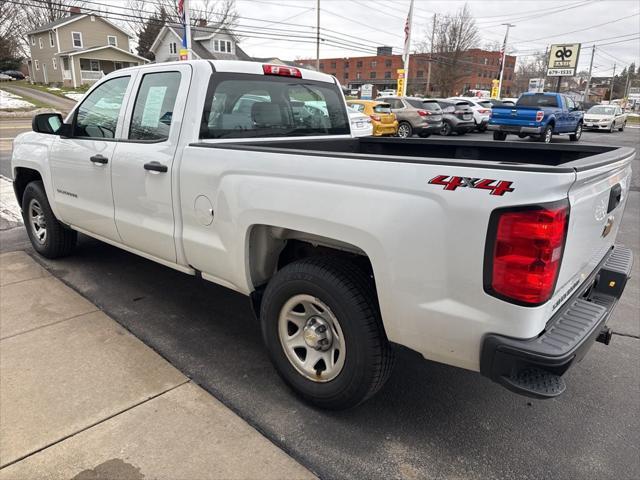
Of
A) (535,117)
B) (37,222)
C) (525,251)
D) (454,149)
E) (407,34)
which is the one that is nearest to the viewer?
(525,251)

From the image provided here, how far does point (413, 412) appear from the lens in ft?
9.37

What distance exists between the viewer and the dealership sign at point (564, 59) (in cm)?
4781

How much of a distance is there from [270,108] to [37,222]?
3163 mm

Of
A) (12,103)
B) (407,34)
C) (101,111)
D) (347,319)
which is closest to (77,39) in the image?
(12,103)

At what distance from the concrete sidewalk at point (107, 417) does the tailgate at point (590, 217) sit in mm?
1580

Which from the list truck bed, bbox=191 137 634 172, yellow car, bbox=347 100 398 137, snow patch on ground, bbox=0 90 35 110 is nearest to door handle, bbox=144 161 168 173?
truck bed, bbox=191 137 634 172

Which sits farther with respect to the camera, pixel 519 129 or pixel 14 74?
pixel 14 74

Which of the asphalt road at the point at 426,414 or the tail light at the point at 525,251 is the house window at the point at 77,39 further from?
the tail light at the point at 525,251

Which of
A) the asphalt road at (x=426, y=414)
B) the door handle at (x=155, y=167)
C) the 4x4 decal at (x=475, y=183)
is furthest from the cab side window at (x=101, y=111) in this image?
the 4x4 decal at (x=475, y=183)

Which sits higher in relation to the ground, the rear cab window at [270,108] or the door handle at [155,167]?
the rear cab window at [270,108]

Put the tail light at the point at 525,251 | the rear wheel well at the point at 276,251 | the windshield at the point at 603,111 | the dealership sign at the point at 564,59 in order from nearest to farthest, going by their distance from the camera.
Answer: the tail light at the point at 525,251 → the rear wheel well at the point at 276,251 → the windshield at the point at 603,111 → the dealership sign at the point at 564,59

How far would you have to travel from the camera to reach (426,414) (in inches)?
112

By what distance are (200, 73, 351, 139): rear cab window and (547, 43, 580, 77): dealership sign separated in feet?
169

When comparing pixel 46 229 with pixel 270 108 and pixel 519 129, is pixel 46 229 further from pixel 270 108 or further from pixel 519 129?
pixel 519 129
